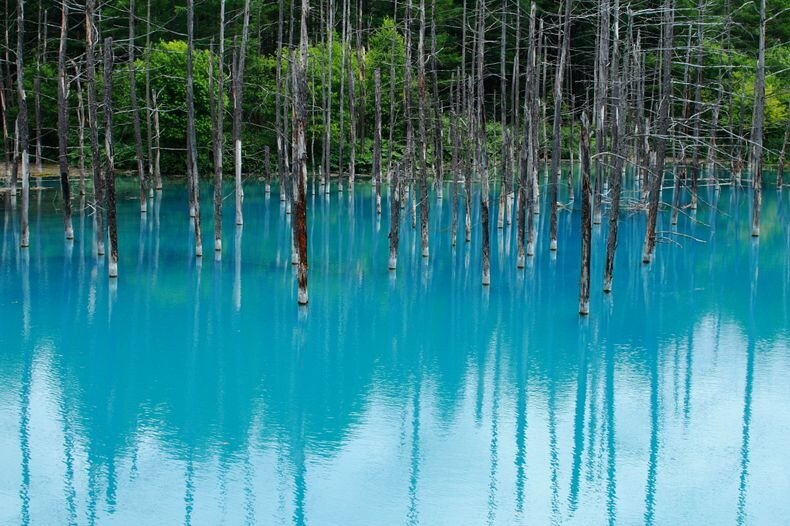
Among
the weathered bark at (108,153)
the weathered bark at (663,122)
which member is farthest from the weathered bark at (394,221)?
the weathered bark at (108,153)

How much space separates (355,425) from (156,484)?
3.18 metres

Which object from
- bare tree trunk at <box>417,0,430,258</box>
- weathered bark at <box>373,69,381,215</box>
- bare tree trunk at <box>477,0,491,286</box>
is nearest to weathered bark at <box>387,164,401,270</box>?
bare tree trunk at <box>417,0,430,258</box>

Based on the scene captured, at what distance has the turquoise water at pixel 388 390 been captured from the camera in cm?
1152

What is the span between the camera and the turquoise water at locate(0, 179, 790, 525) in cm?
1152

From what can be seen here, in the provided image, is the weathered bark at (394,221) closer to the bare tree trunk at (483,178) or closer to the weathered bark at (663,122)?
the bare tree trunk at (483,178)

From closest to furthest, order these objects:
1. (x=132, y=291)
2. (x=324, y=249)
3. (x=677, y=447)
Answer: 1. (x=677, y=447)
2. (x=132, y=291)
3. (x=324, y=249)

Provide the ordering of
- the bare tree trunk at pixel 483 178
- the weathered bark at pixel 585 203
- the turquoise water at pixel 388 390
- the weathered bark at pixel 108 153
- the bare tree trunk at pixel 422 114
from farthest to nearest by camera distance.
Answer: the bare tree trunk at pixel 422 114
the weathered bark at pixel 108 153
the bare tree trunk at pixel 483 178
the weathered bark at pixel 585 203
the turquoise water at pixel 388 390

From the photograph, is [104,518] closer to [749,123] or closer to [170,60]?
[170,60]

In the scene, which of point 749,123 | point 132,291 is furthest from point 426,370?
point 749,123

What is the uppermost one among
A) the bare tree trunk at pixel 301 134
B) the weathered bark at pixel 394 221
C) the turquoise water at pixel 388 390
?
the bare tree trunk at pixel 301 134

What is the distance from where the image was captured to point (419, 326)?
65.7 feet

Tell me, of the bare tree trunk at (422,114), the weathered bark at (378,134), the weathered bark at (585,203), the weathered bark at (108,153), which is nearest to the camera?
the weathered bark at (585,203)

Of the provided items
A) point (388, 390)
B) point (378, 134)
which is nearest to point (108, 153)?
point (388, 390)

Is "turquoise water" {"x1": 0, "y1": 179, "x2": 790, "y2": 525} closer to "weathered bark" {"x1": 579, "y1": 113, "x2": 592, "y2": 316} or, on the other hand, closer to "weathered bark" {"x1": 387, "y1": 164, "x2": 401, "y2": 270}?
"weathered bark" {"x1": 387, "y1": 164, "x2": 401, "y2": 270}
